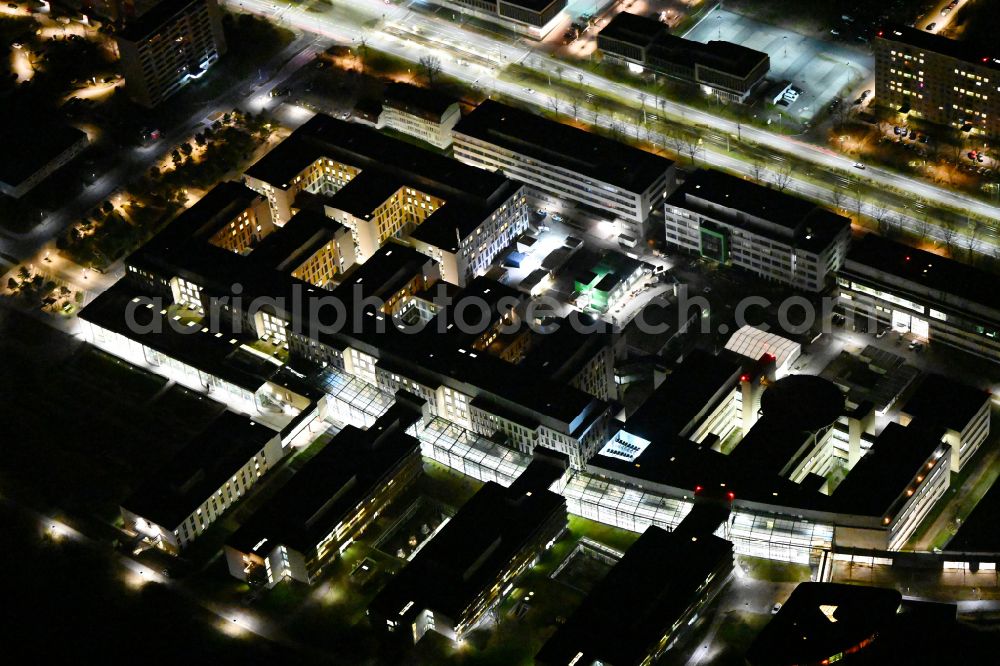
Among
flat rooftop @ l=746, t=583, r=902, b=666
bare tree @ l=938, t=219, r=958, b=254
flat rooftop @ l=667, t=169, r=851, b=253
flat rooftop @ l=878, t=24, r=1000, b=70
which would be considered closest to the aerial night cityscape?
flat rooftop @ l=746, t=583, r=902, b=666

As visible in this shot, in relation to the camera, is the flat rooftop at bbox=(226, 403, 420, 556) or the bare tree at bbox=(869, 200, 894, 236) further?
the bare tree at bbox=(869, 200, 894, 236)

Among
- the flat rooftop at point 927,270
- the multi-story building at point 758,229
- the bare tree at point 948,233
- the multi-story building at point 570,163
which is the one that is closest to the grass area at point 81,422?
the multi-story building at point 570,163

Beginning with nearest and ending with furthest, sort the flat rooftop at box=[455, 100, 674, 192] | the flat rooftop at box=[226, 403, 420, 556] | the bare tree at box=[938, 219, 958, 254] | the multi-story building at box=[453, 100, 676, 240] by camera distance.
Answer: the flat rooftop at box=[226, 403, 420, 556] → the bare tree at box=[938, 219, 958, 254] → the multi-story building at box=[453, 100, 676, 240] → the flat rooftop at box=[455, 100, 674, 192]

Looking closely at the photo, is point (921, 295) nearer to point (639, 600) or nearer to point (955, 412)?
point (955, 412)

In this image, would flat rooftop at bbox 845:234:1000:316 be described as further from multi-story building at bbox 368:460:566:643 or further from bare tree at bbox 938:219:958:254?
multi-story building at bbox 368:460:566:643

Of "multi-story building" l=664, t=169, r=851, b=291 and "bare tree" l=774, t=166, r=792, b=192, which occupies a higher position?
"multi-story building" l=664, t=169, r=851, b=291

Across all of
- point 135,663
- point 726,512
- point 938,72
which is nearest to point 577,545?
point 726,512

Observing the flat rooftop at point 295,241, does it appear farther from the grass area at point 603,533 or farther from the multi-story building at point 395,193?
the grass area at point 603,533
